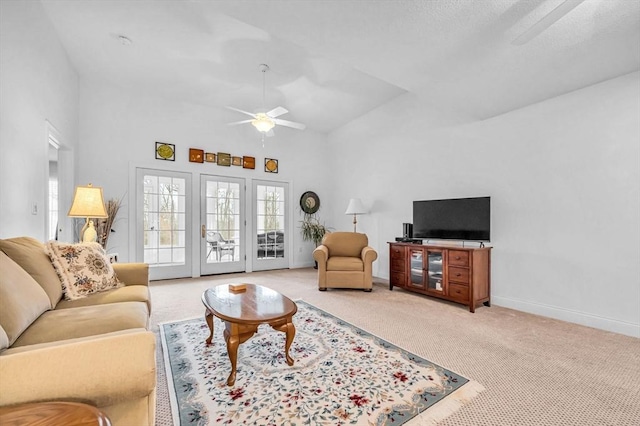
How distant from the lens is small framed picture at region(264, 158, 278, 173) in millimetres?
5957

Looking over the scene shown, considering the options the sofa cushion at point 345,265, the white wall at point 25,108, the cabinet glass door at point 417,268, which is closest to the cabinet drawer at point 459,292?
the cabinet glass door at point 417,268

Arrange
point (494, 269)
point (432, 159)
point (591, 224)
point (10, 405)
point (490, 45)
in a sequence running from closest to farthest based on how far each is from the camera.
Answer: point (10, 405)
point (490, 45)
point (591, 224)
point (494, 269)
point (432, 159)

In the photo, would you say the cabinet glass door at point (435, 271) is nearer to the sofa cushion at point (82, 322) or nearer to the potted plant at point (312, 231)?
the potted plant at point (312, 231)

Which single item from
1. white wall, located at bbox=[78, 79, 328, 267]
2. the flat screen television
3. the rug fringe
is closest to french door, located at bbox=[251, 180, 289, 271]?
white wall, located at bbox=[78, 79, 328, 267]

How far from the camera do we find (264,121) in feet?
12.1

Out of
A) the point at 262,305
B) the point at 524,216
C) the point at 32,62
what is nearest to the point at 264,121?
the point at 32,62

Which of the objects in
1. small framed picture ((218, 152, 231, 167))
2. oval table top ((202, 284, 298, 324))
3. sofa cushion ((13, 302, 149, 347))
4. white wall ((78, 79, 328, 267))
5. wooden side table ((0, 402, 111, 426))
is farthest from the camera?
small framed picture ((218, 152, 231, 167))

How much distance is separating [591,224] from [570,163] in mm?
660

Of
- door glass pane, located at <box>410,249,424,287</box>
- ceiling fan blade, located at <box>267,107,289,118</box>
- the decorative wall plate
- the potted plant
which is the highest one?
ceiling fan blade, located at <box>267,107,289,118</box>

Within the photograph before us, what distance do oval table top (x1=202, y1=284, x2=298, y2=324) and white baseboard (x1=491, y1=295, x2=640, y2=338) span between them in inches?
111

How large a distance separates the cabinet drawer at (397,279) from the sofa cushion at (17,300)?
3.78 meters

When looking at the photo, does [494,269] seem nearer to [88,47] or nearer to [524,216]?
[524,216]

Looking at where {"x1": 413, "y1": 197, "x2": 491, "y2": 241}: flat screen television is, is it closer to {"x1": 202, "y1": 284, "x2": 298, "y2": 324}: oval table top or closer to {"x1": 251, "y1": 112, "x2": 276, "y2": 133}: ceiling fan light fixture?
{"x1": 251, "y1": 112, "x2": 276, "y2": 133}: ceiling fan light fixture

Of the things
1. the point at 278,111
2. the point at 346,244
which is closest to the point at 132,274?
the point at 278,111
